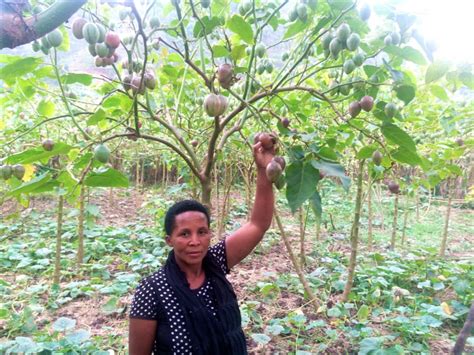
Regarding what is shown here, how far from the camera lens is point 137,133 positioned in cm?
122

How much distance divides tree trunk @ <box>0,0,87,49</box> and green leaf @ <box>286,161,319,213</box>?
0.54m

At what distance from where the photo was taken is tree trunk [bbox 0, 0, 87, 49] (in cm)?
50

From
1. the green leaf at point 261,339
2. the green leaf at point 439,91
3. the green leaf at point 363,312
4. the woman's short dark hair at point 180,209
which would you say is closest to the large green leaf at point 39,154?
the woman's short dark hair at point 180,209

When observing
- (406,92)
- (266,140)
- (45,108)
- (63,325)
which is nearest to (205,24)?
(266,140)

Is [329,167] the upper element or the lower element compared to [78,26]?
lower

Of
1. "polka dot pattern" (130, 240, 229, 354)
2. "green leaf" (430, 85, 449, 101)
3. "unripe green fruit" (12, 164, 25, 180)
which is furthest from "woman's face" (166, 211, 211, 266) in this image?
"green leaf" (430, 85, 449, 101)

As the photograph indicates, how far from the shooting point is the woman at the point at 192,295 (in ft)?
4.16

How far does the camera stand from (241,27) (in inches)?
47.3

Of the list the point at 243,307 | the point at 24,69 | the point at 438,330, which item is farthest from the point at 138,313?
the point at 438,330

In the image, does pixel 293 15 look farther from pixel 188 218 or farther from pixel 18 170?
pixel 18 170

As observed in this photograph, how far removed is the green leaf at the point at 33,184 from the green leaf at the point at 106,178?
0.11m

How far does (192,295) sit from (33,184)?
0.59m

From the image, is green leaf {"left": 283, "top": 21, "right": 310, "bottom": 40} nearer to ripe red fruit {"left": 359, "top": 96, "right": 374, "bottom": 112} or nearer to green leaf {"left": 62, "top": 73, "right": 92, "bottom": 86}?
ripe red fruit {"left": 359, "top": 96, "right": 374, "bottom": 112}

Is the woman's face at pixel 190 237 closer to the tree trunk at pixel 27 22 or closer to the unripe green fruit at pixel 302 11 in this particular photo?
the unripe green fruit at pixel 302 11
